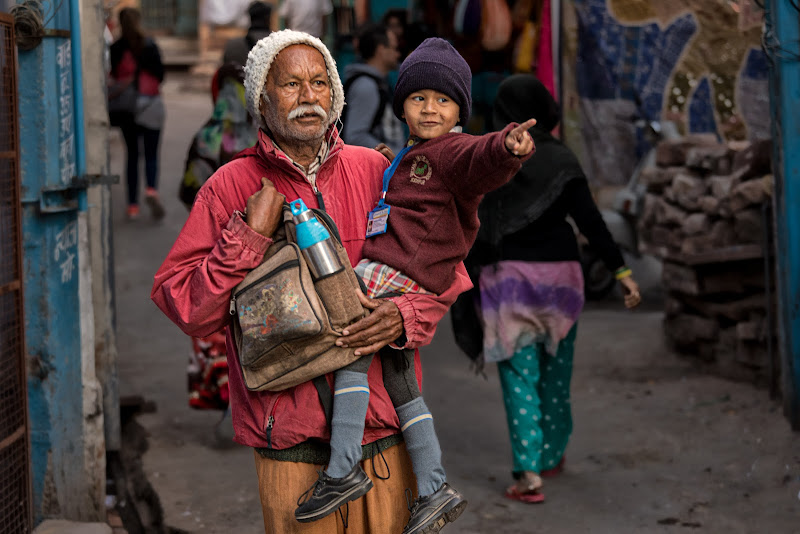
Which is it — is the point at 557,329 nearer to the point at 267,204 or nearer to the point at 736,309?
the point at 736,309

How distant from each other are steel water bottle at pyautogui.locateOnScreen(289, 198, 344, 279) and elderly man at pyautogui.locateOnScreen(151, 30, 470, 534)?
0.22ft

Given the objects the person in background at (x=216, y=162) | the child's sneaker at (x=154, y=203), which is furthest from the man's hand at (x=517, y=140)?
the child's sneaker at (x=154, y=203)

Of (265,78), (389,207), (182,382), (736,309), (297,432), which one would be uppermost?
(265,78)

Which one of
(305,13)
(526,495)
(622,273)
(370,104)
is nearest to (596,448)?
(526,495)

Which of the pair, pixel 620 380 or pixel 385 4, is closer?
pixel 620 380

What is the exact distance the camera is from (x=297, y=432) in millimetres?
2504

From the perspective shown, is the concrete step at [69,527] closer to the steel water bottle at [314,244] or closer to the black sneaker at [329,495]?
the black sneaker at [329,495]

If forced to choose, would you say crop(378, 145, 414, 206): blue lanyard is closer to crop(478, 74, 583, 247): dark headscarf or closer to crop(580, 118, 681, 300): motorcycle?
crop(478, 74, 583, 247): dark headscarf

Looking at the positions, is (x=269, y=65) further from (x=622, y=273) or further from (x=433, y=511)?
(x=622, y=273)

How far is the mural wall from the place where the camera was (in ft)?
26.0

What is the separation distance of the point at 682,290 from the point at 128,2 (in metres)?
13.0

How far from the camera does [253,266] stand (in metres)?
2.41

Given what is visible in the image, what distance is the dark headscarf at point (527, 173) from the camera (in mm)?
4629

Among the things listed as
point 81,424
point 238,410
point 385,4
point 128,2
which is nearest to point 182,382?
point 81,424
